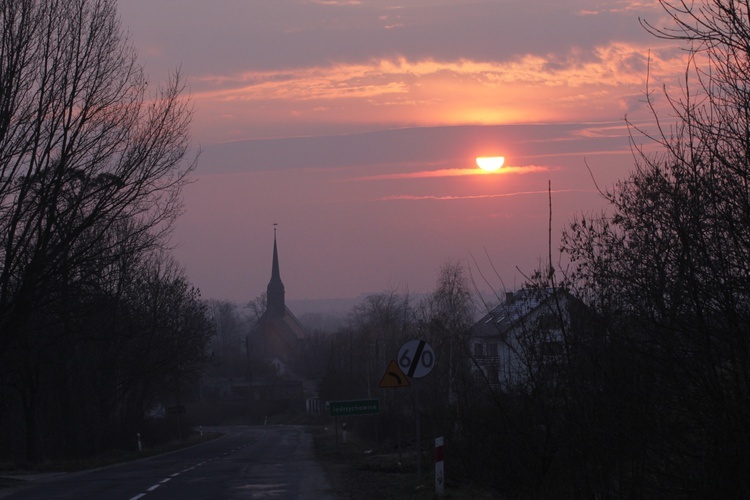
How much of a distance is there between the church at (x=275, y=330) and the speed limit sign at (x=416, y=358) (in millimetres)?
143931

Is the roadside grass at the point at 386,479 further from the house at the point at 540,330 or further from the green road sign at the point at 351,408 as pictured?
the house at the point at 540,330

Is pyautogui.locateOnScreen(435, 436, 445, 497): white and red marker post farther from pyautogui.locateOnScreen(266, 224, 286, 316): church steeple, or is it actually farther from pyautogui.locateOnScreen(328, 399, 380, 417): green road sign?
pyautogui.locateOnScreen(266, 224, 286, 316): church steeple

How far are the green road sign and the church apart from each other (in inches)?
5140

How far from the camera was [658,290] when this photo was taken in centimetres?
764

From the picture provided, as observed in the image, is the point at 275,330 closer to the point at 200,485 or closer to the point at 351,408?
the point at 351,408

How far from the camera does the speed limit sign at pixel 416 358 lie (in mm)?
15297

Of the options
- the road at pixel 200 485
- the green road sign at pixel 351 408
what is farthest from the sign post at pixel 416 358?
the green road sign at pixel 351 408

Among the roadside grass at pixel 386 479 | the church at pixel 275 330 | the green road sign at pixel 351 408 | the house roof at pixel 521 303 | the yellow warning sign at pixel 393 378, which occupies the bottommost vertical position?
the roadside grass at pixel 386 479

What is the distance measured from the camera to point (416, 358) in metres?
15.4

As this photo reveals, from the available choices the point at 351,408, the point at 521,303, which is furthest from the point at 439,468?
the point at 351,408

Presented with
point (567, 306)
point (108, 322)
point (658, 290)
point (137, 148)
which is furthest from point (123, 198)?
point (108, 322)

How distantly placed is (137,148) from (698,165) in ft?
Result: 51.6

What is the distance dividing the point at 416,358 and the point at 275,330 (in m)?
157

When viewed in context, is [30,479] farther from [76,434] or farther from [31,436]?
[76,434]
